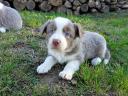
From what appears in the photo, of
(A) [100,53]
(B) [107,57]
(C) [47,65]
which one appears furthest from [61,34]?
(B) [107,57]

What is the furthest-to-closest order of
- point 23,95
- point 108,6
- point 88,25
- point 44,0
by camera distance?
point 108,6
point 44,0
point 88,25
point 23,95

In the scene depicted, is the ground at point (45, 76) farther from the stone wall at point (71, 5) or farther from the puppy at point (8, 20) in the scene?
the stone wall at point (71, 5)

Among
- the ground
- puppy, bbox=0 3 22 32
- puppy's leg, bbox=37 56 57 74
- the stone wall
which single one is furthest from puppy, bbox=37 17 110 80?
the stone wall

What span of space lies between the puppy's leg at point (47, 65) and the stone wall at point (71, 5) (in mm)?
5728

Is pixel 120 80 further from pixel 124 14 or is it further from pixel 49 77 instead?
pixel 124 14

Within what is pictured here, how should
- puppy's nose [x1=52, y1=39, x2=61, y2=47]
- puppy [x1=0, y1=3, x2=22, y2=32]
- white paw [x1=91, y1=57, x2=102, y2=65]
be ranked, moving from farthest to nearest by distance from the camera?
puppy [x1=0, y1=3, x2=22, y2=32], white paw [x1=91, y1=57, x2=102, y2=65], puppy's nose [x1=52, y1=39, x2=61, y2=47]

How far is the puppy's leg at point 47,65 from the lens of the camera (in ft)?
17.5

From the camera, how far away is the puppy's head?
4965 mm

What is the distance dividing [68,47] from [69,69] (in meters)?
0.29

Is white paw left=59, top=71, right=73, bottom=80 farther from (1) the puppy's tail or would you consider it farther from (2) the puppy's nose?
(1) the puppy's tail

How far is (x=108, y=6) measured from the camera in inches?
476

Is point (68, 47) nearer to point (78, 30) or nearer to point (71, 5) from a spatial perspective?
point (78, 30)

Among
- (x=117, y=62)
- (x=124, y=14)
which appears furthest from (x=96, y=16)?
(x=117, y=62)

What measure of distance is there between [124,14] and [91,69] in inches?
249
